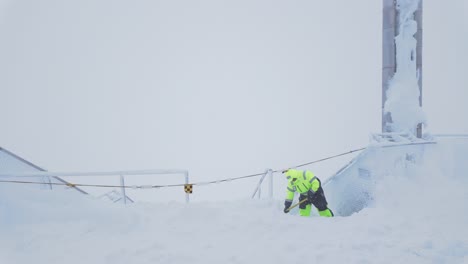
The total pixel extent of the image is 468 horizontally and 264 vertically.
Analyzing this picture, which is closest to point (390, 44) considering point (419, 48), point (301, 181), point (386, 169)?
point (419, 48)

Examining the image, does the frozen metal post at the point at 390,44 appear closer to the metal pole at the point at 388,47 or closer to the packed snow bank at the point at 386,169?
the metal pole at the point at 388,47

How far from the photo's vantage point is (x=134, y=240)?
16.9 feet

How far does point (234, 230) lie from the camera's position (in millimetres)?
5531

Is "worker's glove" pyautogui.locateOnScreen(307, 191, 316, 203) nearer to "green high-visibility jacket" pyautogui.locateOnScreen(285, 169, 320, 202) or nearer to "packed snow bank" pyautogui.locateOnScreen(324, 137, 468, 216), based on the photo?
"green high-visibility jacket" pyautogui.locateOnScreen(285, 169, 320, 202)

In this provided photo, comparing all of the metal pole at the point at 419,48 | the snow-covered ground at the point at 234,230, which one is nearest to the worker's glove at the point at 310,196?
the snow-covered ground at the point at 234,230

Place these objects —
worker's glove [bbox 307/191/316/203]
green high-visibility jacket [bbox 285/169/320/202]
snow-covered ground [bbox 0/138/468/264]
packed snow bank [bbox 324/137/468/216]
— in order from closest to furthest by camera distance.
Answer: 1. snow-covered ground [bbox 0/138/468/264]
2. packed snow bank [bbox 324/137/468/216]
3. green high-visibility jacket [bbox 285/169/320/202]
4. worker's glove [bbox 307/191/316/203]

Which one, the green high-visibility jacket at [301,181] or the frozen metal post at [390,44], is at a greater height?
the frozen metal post at [390,44]

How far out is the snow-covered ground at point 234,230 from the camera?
4.46 m

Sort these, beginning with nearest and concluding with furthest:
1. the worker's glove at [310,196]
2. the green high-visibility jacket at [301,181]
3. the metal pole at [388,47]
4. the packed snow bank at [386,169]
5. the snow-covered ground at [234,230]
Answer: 1. the snow-covered ground at [234,230]
2. the packed snow bank at [386,169]
3. the green high-visibility jacket at [301,181]
4. the worker's glove at [310,196]
5. the metal pole at [388,47]

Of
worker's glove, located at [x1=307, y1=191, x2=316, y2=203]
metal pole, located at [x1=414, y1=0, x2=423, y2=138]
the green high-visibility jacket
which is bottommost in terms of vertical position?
worker's glove, located at [x1=307, y1=191, x2=316, y2=203]

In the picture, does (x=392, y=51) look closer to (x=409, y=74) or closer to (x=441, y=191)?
(x=409, y=74)

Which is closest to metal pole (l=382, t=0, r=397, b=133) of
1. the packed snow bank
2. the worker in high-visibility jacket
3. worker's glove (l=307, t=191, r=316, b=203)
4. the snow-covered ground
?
the packed snow bank

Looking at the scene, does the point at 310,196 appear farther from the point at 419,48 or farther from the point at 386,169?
the point at 419,48

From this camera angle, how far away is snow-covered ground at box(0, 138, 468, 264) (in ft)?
14.6
